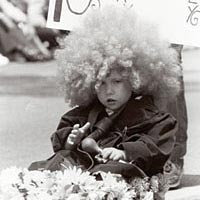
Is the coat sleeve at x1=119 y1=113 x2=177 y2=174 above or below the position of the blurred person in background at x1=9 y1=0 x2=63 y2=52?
below

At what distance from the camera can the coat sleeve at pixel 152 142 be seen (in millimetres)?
1069

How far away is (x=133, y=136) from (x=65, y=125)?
0.14 meters

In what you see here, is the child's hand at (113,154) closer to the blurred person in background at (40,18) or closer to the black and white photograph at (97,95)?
the black and white photograph at (97,95)

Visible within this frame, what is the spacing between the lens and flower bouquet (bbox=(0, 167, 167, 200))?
1.03 metres

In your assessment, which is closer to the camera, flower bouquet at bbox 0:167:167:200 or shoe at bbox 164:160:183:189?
flower bouquet at bbox 0:167:167:200

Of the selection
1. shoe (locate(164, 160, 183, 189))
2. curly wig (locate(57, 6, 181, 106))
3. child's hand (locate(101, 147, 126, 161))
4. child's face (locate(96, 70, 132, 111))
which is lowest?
shoe (locate(164, 160, 183, 189))

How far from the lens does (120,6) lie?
1.10 meters

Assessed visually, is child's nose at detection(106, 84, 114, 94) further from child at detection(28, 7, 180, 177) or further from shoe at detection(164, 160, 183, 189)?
shoe at detection(164, 160, 183, 189)

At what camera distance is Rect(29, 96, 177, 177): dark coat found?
3.51ft

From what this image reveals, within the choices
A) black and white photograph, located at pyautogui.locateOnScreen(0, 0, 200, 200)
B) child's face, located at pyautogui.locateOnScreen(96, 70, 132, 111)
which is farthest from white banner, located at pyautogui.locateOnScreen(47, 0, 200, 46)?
child's face, located at pyautogui.locateOnScreen(96, 70, 132, 111)

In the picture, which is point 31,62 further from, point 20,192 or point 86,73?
point 20,192

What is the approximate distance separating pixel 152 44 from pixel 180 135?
193 millimetres

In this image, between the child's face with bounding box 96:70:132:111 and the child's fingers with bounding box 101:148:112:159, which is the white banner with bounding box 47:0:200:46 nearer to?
the child's face with bounding box 96:70:132:111

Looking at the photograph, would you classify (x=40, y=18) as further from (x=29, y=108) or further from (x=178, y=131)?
(x=178, y=131)
